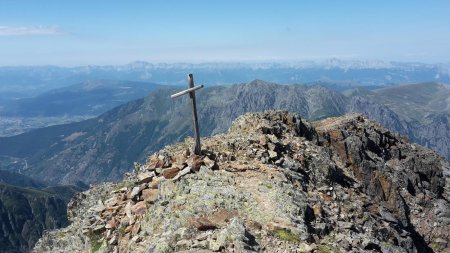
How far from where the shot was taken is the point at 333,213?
2967 cm

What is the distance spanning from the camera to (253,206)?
2567 cm

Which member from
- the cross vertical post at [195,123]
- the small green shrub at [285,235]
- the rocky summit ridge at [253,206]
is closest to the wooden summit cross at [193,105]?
the cross vertical post at [195,123]

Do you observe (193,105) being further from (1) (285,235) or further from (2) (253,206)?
(1) (285,235)

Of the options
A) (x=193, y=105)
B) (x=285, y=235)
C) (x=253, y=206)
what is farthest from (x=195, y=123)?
(x=285, y=235)

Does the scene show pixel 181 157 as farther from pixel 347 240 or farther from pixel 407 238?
pixel 407 238

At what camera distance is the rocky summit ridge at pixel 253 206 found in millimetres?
23375

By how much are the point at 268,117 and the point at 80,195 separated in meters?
19.6

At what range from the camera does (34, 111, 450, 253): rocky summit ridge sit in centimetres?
2338

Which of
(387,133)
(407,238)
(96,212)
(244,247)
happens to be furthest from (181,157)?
(387,133)

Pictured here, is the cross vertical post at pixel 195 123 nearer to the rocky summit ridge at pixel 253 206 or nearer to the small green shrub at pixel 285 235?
the rocky summit ridge at pixel 253 206

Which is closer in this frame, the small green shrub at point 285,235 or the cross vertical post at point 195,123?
the small green shrub at point 285,235

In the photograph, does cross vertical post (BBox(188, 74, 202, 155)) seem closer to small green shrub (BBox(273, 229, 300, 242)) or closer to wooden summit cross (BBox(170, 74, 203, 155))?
wooden summit cross (BBox(170, 74, 203, 155))

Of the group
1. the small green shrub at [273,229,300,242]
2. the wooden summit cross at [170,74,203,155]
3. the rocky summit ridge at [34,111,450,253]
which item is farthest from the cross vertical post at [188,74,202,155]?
the small green shrub at [273,229,300,242]

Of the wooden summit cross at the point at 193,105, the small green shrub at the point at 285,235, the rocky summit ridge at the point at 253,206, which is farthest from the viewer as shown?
the wooden summit cross at the point at 193,105
